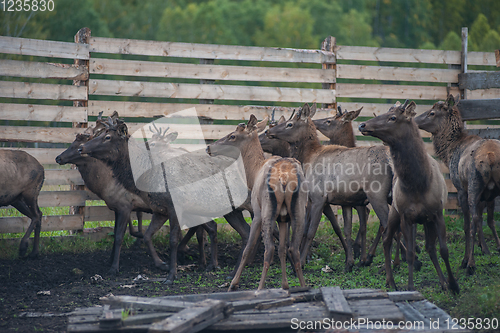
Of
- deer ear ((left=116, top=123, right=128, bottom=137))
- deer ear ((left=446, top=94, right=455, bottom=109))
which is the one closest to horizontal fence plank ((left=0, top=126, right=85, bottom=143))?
deer ear ((left=116, top=123, right=128, bottom=137))

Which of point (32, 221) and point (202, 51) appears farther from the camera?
point (202, 51)

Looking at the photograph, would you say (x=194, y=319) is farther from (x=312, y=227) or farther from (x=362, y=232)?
(x=362, y=232)

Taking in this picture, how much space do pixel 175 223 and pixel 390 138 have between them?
3.95 metres

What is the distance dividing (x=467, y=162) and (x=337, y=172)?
2322 mm

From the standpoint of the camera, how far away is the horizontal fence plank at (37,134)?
957 centimetres

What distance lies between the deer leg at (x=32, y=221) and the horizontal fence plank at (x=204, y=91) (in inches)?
102

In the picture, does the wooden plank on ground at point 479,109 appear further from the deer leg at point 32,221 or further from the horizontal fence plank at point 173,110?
the deer leg at point 32,221

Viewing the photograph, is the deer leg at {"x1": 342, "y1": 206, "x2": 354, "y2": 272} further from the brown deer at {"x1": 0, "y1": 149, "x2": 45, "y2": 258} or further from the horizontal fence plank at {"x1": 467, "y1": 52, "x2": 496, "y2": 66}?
the horizontal fence plank at {"x1": 467, "y1": 52, "x2": 496, "y2": 66}

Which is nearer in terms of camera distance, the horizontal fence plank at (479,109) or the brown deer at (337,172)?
the brown deer at (337,172)

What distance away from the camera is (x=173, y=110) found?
10773 millimetres

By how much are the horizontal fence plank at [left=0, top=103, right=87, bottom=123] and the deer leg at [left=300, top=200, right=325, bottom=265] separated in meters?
5.08

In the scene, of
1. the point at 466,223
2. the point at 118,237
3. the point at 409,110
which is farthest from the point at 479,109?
the point at 118,237

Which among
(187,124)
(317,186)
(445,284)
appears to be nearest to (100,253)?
(187,124)

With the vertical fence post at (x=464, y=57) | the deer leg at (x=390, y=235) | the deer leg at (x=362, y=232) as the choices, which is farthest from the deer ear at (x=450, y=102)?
the deer leg at (x=390, y=235)
